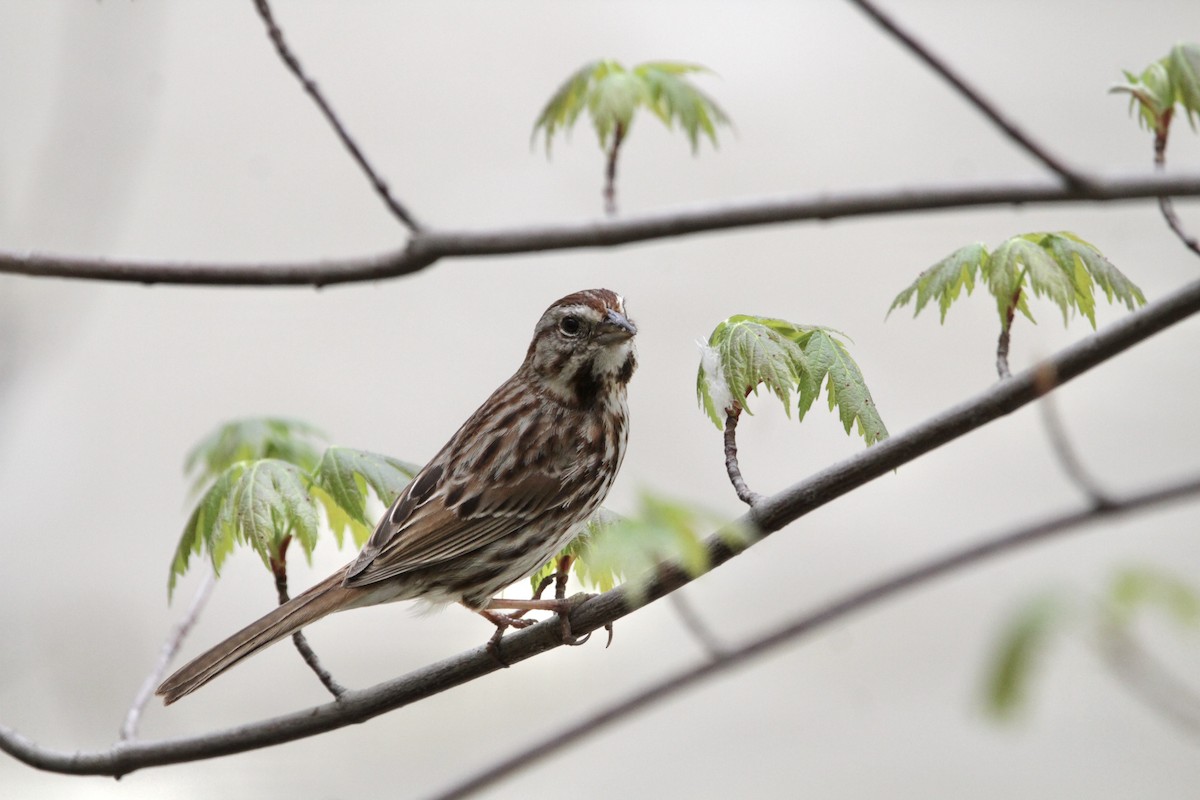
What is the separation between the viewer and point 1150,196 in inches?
44.7

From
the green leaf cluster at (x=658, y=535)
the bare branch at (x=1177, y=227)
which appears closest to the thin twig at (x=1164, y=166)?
the bare branch at (x=1177, y=227)

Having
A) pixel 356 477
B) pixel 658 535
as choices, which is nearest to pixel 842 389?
pixel 356 477

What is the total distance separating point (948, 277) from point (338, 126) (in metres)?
1.13

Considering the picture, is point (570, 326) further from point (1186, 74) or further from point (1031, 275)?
point (1186, 74)

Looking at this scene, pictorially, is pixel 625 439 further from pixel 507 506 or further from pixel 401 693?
pixel 401 693

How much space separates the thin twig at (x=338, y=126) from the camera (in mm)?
1319

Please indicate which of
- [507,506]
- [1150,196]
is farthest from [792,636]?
[507,506]

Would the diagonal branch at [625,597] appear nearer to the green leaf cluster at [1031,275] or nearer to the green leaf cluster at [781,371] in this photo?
the green leaf cluster at [781,371]

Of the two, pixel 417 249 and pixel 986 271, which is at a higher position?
→ pixel 417 249

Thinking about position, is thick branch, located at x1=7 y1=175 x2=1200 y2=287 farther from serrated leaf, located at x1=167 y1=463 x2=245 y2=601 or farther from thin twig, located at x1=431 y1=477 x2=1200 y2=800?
serrated leaf, located at x1=167 y1=463 x2=245 y2=601

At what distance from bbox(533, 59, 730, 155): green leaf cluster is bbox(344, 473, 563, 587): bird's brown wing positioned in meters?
0.86

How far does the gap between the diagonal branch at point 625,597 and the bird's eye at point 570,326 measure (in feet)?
3.02

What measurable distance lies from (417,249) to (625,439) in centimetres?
176

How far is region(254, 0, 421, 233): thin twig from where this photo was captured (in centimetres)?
132
